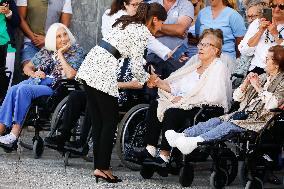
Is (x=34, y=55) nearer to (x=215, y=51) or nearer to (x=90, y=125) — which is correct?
(x=90, y=125)

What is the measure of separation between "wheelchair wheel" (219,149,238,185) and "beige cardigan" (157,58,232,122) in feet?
1.88

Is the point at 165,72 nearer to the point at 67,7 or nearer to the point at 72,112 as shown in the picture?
the point at 72,112

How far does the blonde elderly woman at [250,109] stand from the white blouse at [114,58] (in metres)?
0.70

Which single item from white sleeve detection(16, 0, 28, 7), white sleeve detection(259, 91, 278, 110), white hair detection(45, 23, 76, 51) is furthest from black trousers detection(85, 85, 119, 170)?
white sleeve detection(16, 0, 28, 7)

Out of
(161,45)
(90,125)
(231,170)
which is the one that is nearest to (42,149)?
(90,125)

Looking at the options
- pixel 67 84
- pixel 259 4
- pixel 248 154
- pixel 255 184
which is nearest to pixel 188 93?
pixel 248 154

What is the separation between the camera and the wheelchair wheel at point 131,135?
37.1 feet

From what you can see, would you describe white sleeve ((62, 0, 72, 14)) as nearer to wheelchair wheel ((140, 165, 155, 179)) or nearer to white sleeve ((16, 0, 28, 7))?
white sleeve ((16, 0, 28, 7))

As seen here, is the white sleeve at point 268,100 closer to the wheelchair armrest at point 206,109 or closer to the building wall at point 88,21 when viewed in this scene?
the wheelchair armrest at point 206,109

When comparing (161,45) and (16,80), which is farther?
(16,80)

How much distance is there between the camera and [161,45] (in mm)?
11586

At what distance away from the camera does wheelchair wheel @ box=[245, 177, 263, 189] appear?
992cm

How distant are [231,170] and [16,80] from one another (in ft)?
15.7

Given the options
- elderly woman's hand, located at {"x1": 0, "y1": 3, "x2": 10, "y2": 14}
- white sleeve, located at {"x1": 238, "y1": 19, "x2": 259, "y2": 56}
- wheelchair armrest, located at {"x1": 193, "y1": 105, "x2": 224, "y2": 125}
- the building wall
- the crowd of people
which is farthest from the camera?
the building wall
